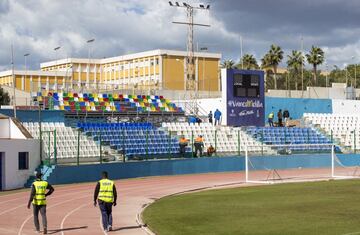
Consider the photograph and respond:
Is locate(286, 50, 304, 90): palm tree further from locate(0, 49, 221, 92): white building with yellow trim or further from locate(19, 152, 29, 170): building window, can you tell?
locate(19, 152, 29, 170): building window

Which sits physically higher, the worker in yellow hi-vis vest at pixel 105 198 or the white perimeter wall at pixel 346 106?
the white perimeter wall at pixel 346 106

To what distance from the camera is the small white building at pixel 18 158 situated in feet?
104

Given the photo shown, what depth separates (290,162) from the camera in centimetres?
4756

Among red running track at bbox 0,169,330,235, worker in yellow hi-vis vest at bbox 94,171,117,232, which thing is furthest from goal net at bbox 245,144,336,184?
worker in yellow hi-vis vest at bbox 94,171,117,232

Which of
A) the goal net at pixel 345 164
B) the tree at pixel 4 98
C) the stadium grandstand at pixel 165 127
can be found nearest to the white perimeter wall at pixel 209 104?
the stadium grandstand at pixel 165 127

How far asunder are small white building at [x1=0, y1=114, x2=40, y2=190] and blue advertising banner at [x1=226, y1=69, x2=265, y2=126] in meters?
17.8

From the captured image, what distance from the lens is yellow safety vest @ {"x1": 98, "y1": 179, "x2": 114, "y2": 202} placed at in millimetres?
16891

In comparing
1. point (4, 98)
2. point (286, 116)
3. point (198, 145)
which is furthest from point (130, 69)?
point (198, 145)

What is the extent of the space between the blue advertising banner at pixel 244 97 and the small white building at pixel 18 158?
17821mm

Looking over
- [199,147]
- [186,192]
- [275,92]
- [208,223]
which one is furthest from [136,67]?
[208,223]

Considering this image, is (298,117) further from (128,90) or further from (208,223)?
(208,223)

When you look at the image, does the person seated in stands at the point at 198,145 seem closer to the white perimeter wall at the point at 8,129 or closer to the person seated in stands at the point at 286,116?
the white perimeter wall at the point at 8,129

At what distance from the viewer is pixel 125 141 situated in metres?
41.7

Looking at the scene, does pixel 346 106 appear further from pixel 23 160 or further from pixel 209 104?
pixel 23 160
